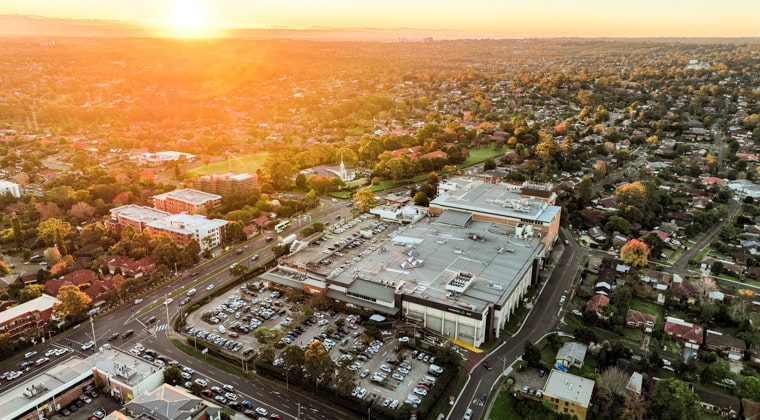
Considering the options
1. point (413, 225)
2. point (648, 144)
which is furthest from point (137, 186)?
point (648, 144)

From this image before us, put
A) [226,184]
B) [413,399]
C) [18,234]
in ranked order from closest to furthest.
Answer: [413,399] < [18,234] < [226,184]

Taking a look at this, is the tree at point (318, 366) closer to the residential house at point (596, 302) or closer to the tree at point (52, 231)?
the residential house at point (596, 302)

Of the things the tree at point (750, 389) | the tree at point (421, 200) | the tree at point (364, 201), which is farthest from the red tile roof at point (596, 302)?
the tree at point (364, 201)

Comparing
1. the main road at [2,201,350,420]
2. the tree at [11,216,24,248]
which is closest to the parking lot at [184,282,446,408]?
the main road at [2,201,350,420]

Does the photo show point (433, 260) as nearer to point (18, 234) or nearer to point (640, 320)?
point (640, 320)

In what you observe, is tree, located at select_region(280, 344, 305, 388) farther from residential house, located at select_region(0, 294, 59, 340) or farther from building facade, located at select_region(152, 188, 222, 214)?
building facade, located at select_region(152, 188, 222, 214)

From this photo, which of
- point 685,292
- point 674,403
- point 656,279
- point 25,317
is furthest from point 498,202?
point 25,317
